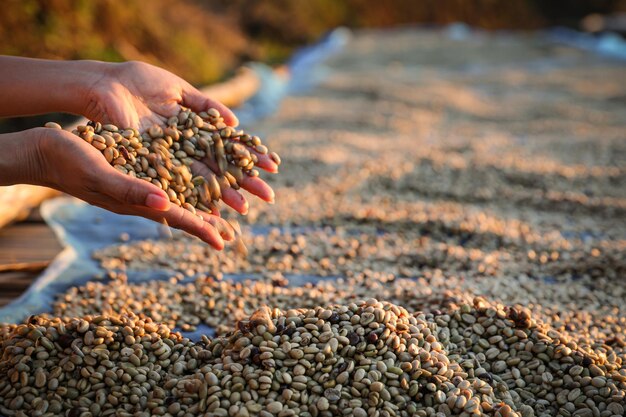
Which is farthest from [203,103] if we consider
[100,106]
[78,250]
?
[78,250]

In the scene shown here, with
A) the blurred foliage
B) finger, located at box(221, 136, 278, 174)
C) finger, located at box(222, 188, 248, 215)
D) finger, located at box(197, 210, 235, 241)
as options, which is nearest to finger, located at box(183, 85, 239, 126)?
finger, located at box(221, 136, 278, 174)

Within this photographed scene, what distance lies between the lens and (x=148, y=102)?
8.09ft

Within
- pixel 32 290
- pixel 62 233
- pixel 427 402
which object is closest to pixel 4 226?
pixel 62 233

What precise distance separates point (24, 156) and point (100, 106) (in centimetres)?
52

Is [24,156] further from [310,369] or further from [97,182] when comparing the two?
[310,369]

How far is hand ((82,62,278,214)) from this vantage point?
234cm

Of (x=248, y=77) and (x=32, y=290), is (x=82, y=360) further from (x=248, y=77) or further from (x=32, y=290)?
(x=248, y=77)

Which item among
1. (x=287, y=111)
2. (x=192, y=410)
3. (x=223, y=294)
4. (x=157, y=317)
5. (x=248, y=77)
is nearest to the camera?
(x=192, y=410)

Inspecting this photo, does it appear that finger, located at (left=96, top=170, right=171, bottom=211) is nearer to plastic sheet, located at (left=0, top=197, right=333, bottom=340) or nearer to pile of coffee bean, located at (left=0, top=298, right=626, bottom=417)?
pile of coffee bean, located at (left=0, top=298, right=626, bottom=417)

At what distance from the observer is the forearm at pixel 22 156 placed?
190 cm

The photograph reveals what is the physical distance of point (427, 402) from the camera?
1.78m

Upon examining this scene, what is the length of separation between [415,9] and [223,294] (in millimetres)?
18800

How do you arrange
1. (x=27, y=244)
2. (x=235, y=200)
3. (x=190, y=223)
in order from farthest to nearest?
(x=27, y=244), (x=235, y=200), (x=190, y=223)

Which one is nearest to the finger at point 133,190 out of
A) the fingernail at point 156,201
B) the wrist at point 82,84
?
the fingernail at point 156,201
